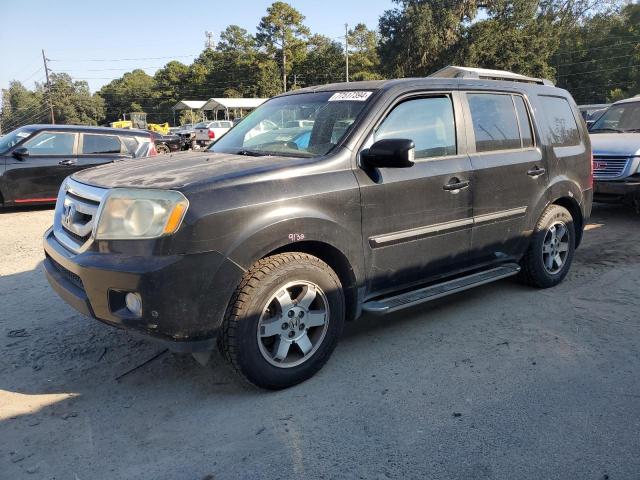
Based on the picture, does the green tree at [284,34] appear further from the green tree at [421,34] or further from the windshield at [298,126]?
the windshield at [298,126]

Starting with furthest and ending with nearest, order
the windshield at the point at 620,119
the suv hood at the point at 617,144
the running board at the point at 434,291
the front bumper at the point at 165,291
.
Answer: the windshield at the point at 620,119 < the suv hood at the point at 617,144 < the running board at the point at 434,291 < the front bumper at the point at 165,291

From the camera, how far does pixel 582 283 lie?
5.23 metres

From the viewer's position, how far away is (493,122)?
437 centimetres

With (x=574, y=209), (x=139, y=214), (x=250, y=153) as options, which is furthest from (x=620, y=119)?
(x=139, y=214)

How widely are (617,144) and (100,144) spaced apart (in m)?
9.33

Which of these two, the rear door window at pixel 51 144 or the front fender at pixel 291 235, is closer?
the front fender at pixel 291 235

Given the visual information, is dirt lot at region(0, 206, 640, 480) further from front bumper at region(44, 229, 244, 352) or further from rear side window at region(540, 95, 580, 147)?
rear side window at region(540, 95, 580, 147)

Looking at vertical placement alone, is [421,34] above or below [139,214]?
above

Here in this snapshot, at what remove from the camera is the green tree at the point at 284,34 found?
74.4m

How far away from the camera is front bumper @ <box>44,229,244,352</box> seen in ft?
8.81

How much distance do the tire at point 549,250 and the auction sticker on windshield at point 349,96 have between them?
7.11 ft

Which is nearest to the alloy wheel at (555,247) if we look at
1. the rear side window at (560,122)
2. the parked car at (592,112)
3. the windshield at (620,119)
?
the rear side window at (560,122)

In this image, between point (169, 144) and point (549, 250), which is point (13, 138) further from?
point (169, 144)

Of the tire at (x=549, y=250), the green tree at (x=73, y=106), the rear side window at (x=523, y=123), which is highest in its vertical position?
the green tree at (x=73, y=106)
